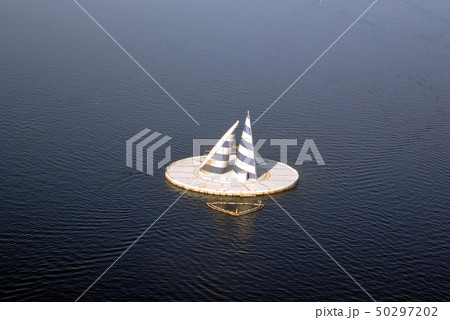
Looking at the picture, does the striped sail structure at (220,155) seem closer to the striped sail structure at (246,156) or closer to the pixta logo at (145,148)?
the striped sail structure at (246,156)

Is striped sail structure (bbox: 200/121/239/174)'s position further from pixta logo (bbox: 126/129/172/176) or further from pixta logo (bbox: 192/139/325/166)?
pixta logo (bbox: 126/129/172/176)

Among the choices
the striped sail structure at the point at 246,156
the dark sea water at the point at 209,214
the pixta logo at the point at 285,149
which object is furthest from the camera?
the pixta logo at the point at 285,149

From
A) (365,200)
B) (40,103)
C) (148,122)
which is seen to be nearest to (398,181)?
(365,200)

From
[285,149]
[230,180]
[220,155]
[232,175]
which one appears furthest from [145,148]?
[285,149]

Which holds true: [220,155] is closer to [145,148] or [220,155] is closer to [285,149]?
[285,149]

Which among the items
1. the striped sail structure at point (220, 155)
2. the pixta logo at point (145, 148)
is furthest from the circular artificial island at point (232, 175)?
the pixta logo at point (145, 148)

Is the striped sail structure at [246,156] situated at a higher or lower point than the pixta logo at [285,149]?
lower

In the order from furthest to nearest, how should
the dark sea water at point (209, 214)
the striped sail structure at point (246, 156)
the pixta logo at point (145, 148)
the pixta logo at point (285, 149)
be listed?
Result: the pixta logo at point (285, 149) < the pixta logo at point (145, 148) < the striped sail structure at point (246, 156) < the dark sea water at point (209, 214)

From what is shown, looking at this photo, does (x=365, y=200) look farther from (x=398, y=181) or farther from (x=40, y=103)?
(x=40, y=103)
